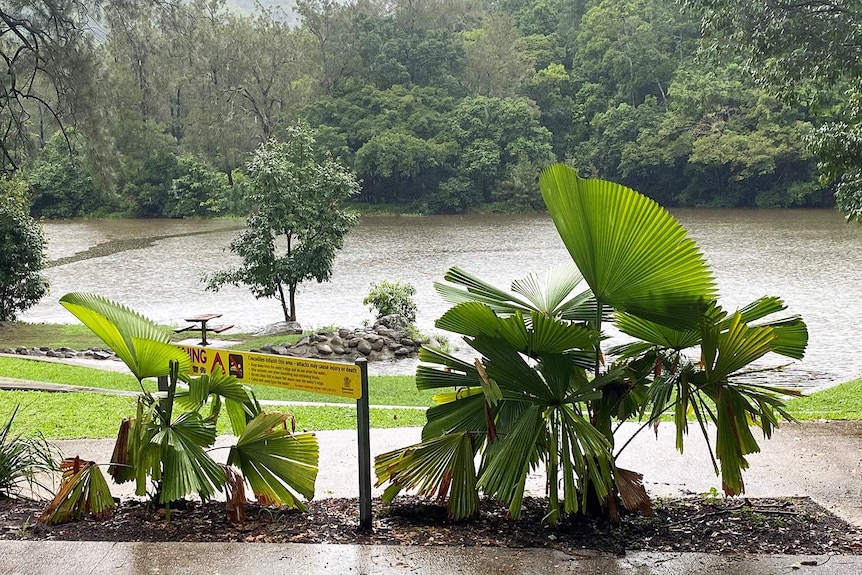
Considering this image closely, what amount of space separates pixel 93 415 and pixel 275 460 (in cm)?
456

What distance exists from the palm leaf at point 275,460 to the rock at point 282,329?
45.6ft

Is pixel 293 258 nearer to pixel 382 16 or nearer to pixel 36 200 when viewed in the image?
pixel 36 200

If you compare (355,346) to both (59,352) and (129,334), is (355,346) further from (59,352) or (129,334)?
(129,334)

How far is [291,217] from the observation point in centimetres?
1897

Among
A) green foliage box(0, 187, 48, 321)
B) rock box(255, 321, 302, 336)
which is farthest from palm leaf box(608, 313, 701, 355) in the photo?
green foliage box(0, 187, 48, 321)

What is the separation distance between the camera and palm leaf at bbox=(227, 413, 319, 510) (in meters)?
4.29

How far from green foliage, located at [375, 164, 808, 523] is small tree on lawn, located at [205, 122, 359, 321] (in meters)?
15.2

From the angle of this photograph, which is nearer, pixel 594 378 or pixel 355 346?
pixel 594 378

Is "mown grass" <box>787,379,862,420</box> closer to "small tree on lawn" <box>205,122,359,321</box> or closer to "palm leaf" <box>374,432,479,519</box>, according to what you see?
"palm leaf" <box>374,432,479,519</box>

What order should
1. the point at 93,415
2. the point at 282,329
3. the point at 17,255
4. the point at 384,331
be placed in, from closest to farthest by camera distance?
the point at 93,415 → the point at 384,331 → the point at 282,329 → the point at 17,255

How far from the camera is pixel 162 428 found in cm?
424

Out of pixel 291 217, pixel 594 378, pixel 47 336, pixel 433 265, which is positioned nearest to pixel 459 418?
pixel 594 378

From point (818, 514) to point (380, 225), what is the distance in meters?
45.8

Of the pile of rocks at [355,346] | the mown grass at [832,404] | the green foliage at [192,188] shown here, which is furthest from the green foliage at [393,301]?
the green foliage at [192,188]
